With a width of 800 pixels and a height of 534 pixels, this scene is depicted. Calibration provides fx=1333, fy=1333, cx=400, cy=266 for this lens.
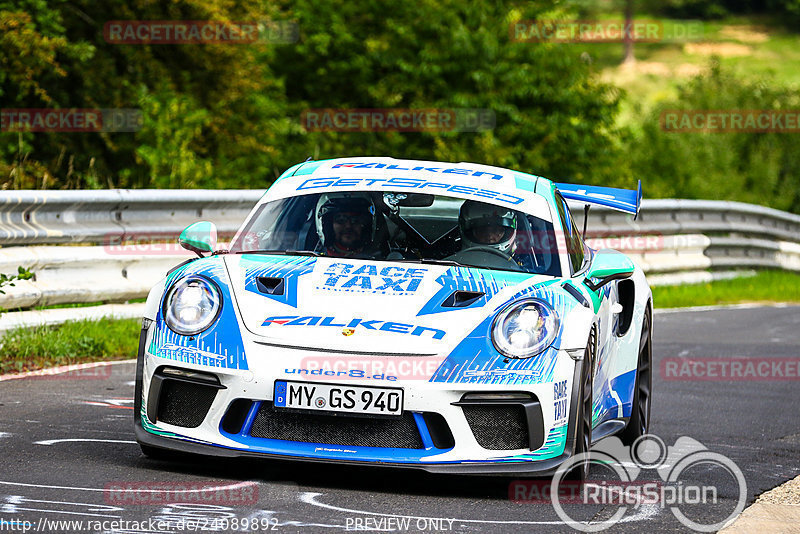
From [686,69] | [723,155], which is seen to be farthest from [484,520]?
[686,69]

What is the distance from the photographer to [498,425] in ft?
17.2

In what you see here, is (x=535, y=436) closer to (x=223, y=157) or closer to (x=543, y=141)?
(x=223, y=157)

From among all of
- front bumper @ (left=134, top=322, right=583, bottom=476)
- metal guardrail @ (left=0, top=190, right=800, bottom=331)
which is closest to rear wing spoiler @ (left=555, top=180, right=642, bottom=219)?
front bumper @ (left=134, top=322, right=583, bottom=476)

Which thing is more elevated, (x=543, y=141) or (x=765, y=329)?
(x=543, y=141)

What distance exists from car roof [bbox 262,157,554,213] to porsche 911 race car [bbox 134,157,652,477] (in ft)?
1.57

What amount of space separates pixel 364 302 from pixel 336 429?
0.54m

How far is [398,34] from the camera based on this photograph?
26438mm

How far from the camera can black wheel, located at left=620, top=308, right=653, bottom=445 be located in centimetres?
705

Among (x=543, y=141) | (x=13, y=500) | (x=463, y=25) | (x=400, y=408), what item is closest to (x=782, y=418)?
(x=400, y=408)

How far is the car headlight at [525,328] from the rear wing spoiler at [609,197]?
1.71m

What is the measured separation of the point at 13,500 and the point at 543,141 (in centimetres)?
2002
